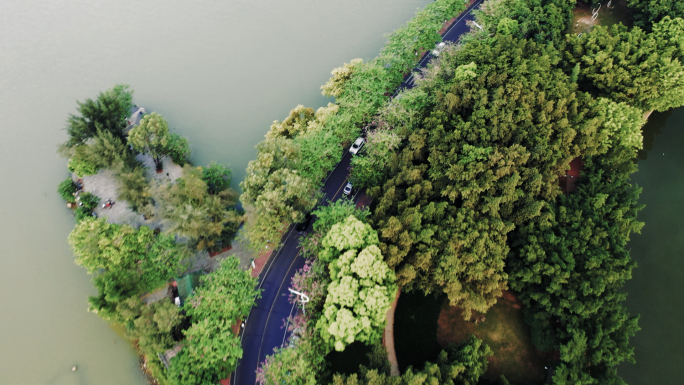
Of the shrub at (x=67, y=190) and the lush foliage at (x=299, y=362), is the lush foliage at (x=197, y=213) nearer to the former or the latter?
the lush foliage at (x=299, y=362)

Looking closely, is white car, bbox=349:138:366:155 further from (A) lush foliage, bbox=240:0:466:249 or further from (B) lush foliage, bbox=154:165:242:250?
(B) lush foliage, bbox=154:165:242:250

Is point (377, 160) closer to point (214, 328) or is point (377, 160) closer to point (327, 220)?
point (327, 220)

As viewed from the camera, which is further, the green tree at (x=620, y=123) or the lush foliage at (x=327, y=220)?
the green tree at (x=620, y=123)

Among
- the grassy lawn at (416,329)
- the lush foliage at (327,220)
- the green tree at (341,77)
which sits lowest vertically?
the grassy lawn at (416,329)

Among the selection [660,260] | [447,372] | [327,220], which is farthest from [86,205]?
[660,260]

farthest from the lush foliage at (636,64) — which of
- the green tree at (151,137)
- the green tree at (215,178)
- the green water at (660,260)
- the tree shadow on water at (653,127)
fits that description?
the green tree at (151,137)

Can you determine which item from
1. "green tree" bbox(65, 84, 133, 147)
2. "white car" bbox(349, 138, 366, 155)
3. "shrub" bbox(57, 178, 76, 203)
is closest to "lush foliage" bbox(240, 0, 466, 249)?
"white car" bbox(349, 138, 366, 155)

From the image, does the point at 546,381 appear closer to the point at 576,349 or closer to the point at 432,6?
the point at 576,349

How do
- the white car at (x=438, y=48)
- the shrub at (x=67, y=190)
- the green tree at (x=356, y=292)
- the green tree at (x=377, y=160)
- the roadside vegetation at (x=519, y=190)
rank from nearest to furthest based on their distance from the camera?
1. the green tree at (x=356, y=292)
2. the roadside vegetation at (x=519, y=190)
3. the green tree at (x=377, y=160)
4. the shrub at (x=67, y=190)
5. the white car at (x=438, y=48)
